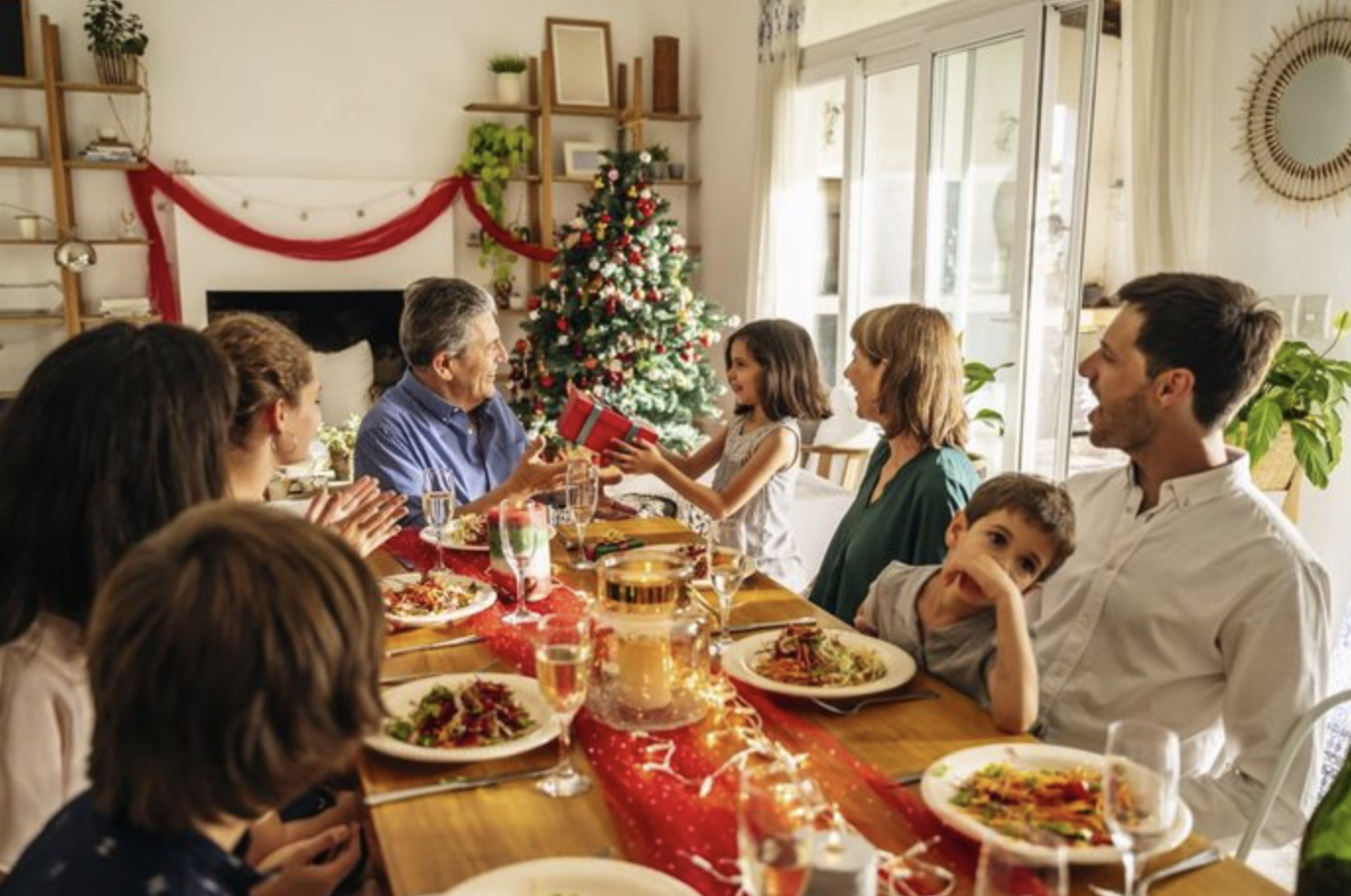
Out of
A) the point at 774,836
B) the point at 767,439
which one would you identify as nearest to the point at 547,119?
the point at 767,439

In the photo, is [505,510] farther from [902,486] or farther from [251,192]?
[251,192]

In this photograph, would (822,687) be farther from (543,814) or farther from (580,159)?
(580,159)

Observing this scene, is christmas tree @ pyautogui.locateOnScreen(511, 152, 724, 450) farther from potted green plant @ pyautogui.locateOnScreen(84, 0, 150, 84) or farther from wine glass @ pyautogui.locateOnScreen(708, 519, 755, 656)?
wine glass @ pyautogui.locateOnScreen(708, 519, 755, 656)

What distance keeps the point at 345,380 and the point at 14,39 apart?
2.54 m

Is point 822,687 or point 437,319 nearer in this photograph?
point 822,687

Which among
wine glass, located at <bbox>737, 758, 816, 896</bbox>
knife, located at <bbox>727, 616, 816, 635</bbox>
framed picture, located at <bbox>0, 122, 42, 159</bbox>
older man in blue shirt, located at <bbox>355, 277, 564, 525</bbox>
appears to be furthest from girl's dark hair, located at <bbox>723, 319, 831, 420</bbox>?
framed picture, located at <bbox>0, 122, 42, 159</bbox>

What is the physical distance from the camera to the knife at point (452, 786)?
1249 millimetres

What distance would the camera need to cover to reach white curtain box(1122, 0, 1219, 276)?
3396 mm

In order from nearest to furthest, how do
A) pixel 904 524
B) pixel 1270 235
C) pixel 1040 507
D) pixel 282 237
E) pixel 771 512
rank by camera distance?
1. pixel 1040 507
2. pixel 904 524
3. pixel 771 512
4. pixel 1270 235
5. pixel 282 237

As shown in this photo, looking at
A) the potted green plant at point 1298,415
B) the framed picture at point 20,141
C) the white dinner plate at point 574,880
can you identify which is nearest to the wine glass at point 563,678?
the white dinner plate at point 574,880

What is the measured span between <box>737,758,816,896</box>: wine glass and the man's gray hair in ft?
7.14

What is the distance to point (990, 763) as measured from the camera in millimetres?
1301

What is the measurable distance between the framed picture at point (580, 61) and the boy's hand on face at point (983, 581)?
582 cm

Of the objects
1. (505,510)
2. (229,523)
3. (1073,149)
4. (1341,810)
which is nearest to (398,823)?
(229,523)
